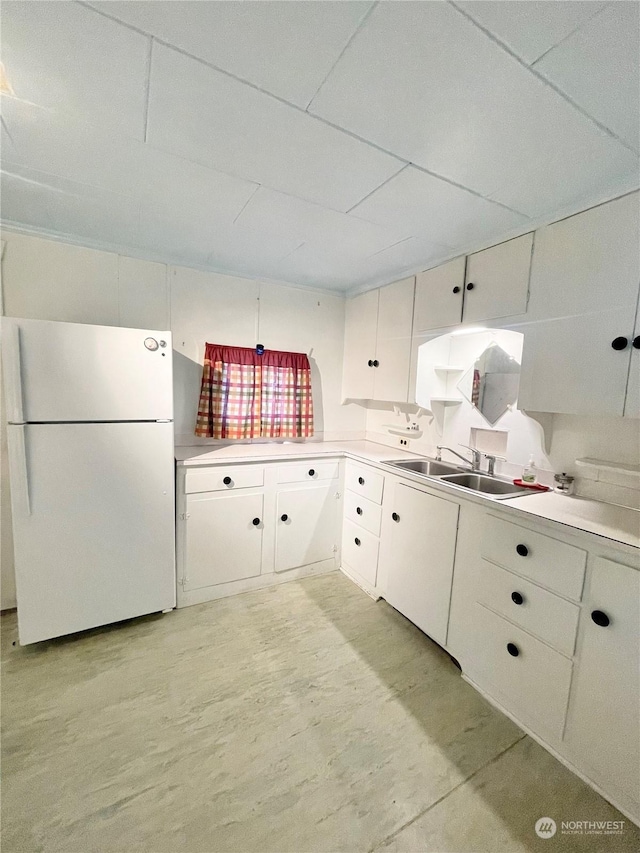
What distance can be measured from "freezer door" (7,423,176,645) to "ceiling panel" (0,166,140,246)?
3.77 feet

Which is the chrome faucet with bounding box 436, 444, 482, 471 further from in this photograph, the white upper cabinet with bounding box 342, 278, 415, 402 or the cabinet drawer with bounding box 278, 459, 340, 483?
the cabinet drawer with bounding box 278, 459, 340, 483

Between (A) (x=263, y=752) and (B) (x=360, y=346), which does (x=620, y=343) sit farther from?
(A) (x=263, y=752)

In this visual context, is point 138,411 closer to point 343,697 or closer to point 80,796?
point 80,796

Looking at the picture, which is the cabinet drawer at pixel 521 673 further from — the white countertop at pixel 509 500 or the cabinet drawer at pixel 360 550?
the cabinet drawer at pixel 360 550

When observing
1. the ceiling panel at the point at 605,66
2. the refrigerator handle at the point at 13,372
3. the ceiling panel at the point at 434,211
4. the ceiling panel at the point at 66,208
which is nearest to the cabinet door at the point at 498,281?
the ceiling panel at the point at 434,211

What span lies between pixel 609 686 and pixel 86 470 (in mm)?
2444

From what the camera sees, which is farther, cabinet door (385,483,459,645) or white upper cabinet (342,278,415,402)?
white upper cabinet (342,278,415,402)

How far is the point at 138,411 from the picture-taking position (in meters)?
1.90

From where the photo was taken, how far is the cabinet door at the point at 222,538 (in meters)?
2.21

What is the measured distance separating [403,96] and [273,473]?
6.58ft

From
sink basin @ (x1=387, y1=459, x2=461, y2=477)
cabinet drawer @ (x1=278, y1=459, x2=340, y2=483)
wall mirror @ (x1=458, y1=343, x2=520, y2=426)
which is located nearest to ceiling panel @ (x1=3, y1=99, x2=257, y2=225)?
cabinet drawer @ (x1=278, y1=459, x2=340, y2=483)

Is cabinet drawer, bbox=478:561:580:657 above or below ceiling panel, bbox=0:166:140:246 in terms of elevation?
below

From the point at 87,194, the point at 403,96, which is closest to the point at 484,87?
the point at 403,96

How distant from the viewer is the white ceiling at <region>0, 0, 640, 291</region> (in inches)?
→ 34.0
